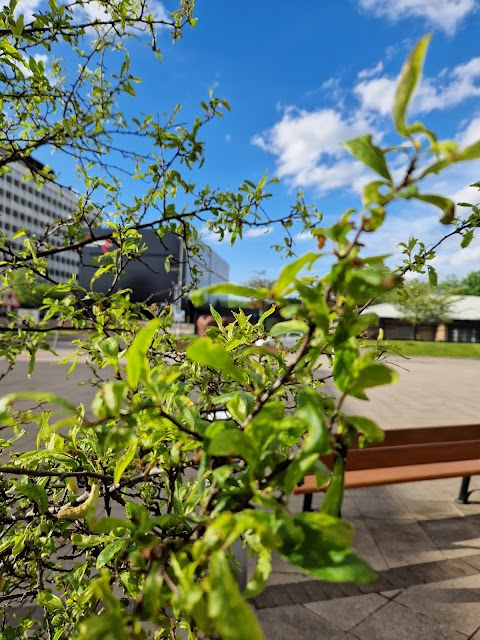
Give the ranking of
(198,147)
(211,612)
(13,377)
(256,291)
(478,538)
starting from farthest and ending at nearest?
1. (13,377)
2. (478,538)
3. (198,147)
4. (256,291)
5. (211,612)

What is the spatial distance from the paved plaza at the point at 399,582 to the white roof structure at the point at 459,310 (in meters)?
41.5

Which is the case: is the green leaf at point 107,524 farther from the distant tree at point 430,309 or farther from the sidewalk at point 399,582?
the distant tree at point 430,309

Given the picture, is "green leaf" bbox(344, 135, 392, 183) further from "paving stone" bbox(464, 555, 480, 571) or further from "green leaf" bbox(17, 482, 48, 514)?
"paving stone" bbox(464, 555, 480, 571)

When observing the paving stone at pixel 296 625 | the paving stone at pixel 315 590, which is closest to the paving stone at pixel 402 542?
the paving stone at pixel 315 590

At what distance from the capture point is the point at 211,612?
1.39 feet

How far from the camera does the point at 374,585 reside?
9.71 feet

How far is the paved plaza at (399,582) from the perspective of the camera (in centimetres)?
259

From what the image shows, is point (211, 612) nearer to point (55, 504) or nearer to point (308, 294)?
point (308, 294)

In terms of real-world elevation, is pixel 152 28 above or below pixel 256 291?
above

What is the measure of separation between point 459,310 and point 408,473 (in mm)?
48859

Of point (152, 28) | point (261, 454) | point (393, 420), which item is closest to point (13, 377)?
point (393, 420)

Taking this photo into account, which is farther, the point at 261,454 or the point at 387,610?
the point at 387,610

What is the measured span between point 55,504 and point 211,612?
139cm

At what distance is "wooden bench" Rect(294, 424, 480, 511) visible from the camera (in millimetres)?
3607
